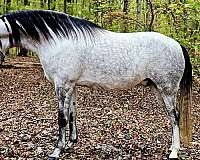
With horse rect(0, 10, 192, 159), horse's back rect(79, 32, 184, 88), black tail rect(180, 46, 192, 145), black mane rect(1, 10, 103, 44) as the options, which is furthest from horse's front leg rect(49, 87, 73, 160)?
black tail rect(180, 46, 192, 145)

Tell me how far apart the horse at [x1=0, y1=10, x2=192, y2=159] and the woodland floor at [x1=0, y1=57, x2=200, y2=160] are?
59 centimetres

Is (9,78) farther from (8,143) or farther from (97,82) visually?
(97,82)

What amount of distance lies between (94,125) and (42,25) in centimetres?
273

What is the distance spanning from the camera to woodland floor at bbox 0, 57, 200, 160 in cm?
523

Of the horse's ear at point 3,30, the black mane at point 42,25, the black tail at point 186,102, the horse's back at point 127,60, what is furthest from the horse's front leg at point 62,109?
the black tail at point 186,102

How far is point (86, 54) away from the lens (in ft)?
15.3

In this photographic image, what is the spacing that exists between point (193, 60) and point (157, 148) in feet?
18.9

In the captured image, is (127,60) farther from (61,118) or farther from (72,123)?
(72,123)

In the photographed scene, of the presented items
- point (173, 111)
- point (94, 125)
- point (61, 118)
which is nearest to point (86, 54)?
point (61, 118)

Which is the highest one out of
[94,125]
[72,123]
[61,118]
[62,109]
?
[62,109]

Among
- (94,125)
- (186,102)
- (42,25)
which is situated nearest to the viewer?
(42,25)

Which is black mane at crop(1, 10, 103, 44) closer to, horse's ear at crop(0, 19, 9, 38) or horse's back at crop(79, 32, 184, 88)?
horse's ear at crop(0, 19, 9, 38)

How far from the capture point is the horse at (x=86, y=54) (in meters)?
4.62

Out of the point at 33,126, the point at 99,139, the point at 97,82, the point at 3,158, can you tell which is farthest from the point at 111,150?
the point at 33,126
